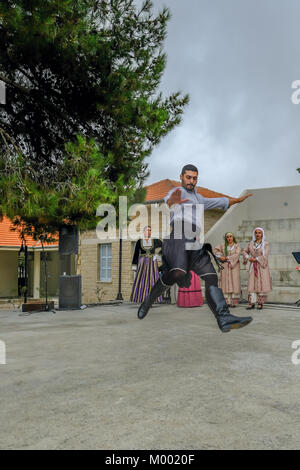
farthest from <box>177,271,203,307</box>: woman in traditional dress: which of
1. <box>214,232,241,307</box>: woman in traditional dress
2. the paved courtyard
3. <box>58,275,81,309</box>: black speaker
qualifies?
the paved courtyard

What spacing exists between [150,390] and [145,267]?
23.2 ft

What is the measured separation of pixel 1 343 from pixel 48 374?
73.6 inches

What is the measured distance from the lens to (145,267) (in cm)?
1018

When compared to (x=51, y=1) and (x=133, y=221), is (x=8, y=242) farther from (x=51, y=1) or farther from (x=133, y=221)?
(x=51, y=1)

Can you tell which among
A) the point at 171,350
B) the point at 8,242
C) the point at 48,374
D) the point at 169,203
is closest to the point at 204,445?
the point at 48,374

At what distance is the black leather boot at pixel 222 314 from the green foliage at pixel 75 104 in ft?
11.1

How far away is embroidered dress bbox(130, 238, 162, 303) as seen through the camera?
1009 centimetres

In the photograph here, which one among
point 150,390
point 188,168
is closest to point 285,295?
point 188,168

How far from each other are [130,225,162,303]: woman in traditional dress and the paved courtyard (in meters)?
3.98

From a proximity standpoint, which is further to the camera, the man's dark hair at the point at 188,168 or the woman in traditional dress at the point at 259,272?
the woman in traditional dress at the point at 259,272

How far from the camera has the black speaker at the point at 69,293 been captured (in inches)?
386

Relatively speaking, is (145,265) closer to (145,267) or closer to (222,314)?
(145,267)

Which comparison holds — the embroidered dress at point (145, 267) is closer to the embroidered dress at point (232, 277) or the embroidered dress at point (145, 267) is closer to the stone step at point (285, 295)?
the embroidered dress at point (232, 277)

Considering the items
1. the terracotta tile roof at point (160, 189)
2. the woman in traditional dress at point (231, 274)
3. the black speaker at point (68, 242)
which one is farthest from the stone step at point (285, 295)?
the terracotta tile roof at point (160, 189)
